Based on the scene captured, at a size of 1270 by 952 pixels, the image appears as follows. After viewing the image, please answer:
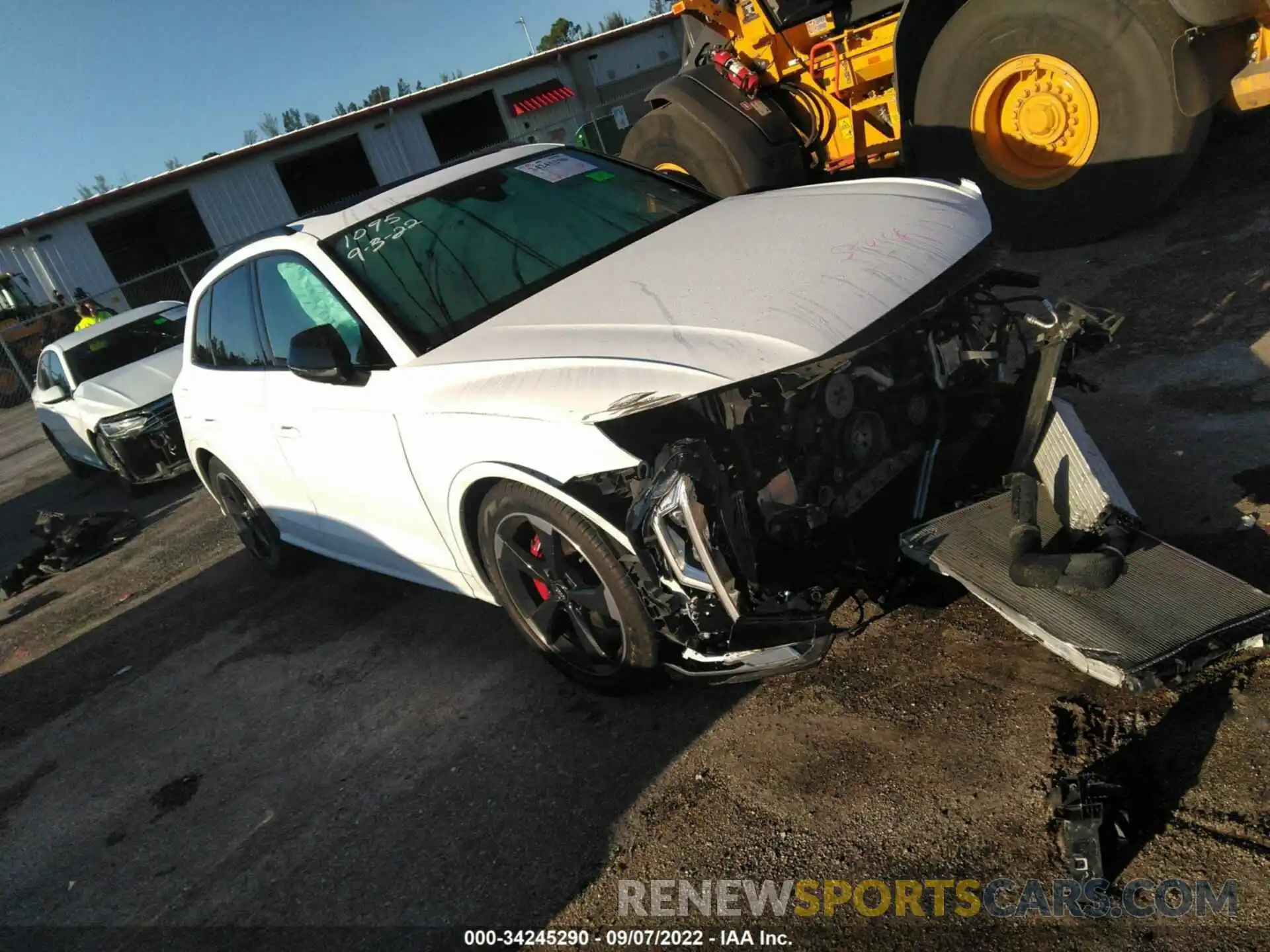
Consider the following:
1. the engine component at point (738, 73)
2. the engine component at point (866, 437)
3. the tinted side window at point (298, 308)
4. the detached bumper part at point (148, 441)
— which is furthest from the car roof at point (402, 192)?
the detached bumper part at point (148, 441)

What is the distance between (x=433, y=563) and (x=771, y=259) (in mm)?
1804

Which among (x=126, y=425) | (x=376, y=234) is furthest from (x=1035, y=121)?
(x=126, y=425)

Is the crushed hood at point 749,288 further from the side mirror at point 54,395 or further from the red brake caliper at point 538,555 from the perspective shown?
the side mirror at point 54,395

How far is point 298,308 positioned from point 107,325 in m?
7.24

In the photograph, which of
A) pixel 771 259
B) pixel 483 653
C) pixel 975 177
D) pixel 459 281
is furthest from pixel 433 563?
pixel 975 177

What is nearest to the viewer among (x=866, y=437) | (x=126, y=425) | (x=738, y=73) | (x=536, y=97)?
(x=866, y=437)

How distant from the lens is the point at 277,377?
4281 mm

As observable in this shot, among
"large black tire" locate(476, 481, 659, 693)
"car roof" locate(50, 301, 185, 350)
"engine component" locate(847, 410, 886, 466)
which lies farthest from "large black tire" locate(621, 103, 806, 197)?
"car roof" locate(50, 301, 185, 350)

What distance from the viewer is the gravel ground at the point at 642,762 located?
7.82 ft

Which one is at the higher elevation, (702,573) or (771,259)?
(771,259)

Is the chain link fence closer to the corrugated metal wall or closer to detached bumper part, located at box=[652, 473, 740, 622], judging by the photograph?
the corrugated metal wall

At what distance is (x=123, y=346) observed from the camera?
31.9ft

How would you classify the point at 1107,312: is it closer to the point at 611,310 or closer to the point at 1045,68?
the point at 611,310

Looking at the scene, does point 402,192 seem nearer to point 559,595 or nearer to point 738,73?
point 559,595
